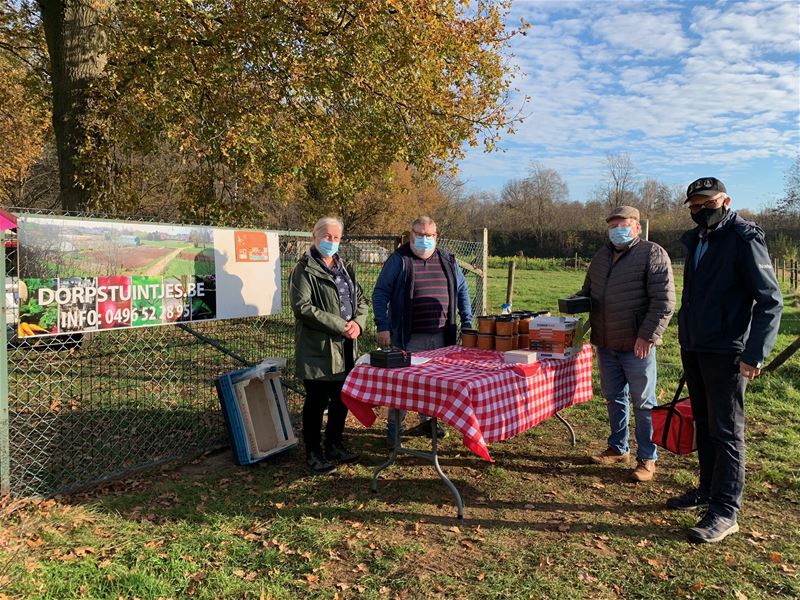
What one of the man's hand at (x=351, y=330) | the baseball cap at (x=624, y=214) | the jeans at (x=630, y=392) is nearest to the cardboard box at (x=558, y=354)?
the jeans at (x=630, y=392)

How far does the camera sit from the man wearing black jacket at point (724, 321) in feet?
11.0

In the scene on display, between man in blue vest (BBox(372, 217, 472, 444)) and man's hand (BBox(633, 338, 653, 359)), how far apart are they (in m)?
1.58

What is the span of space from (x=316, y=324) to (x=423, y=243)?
1.16 m

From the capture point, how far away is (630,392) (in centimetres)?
460

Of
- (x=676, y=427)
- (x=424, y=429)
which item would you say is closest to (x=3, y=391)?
(x=424, y=429)

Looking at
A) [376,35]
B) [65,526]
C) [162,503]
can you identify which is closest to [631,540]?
[162,503]

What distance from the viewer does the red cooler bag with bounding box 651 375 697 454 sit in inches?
163

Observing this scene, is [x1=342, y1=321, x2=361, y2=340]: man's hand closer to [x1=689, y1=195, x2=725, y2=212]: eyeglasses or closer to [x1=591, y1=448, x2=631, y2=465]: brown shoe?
[x1=591, y1=448, x2=631, y2=465]: brown shoe

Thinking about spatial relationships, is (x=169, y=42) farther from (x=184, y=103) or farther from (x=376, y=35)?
(x=376, y=35)

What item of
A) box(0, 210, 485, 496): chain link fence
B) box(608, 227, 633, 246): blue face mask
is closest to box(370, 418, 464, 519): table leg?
box(0, 210, 485, 496): chain link fence

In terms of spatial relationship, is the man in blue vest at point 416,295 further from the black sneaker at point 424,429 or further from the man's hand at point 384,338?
the black sneaker at point 424,429

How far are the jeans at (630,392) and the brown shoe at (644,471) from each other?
4cm

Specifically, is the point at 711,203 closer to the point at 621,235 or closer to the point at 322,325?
the point at 621,235

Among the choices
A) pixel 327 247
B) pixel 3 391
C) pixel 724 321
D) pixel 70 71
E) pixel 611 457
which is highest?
pixel 70 71
